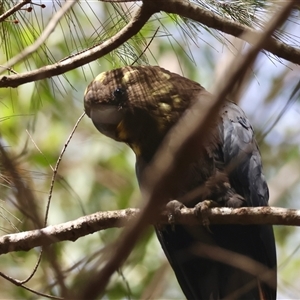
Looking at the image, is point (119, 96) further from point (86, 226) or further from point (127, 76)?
point (86, 226)

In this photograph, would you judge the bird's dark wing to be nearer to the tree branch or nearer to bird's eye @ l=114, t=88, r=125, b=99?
bird's eye @ l=114, t=88, r=125, b=99

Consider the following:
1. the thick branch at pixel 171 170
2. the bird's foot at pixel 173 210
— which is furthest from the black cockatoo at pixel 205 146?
the thick branch at pixel 171 170

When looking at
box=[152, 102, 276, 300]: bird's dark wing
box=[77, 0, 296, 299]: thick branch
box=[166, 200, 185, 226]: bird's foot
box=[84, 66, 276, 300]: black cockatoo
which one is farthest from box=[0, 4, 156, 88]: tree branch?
box=[77, 0, 296, 299]: thick branch

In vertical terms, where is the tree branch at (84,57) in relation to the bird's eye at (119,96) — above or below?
above

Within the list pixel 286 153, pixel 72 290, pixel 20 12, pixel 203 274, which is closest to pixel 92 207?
pixel 286 153

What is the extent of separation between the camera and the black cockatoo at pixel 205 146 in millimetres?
2613

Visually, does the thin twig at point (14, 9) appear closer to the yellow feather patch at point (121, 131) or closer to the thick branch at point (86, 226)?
the thick branch at point (86, 226)

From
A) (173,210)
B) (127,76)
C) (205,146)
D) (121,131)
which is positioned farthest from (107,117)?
(173,210)

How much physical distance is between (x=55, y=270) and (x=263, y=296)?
6.53 feet

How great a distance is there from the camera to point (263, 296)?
8.54 feet

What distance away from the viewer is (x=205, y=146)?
2.56 m

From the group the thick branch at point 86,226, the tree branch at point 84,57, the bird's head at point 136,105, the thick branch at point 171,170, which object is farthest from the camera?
the bird's head at point 136,105

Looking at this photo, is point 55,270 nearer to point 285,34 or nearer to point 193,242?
point 285,34

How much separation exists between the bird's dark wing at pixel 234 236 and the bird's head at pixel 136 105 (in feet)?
0.77
